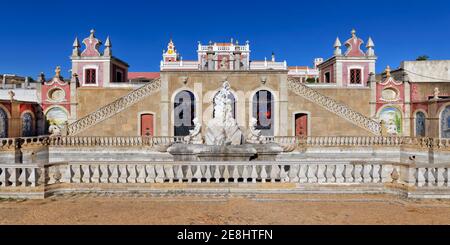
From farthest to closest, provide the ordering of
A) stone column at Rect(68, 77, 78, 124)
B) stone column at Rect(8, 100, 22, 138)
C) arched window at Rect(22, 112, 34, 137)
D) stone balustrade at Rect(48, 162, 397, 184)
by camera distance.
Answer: stone column at Rect(68, 77, 78, 124), arched window at Rect(22, 112, 34, 137), stone column at Rect(8, 100, 22, 138), stone balustrade at Rect(48, 162, 397, 184)

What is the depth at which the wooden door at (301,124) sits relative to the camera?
2836cm

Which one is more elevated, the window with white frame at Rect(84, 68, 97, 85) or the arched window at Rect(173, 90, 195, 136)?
the window with white frame at Rect(84, 68, 97, 85)

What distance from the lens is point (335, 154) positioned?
22.8 m

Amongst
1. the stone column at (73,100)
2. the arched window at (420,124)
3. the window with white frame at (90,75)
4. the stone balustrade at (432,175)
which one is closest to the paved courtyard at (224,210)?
the stone balustrade at (432,175)

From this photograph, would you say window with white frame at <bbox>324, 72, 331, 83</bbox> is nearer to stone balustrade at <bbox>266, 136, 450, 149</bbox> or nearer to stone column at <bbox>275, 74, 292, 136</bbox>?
stone column at <bbox>275, 74, 292, 136</bbox>

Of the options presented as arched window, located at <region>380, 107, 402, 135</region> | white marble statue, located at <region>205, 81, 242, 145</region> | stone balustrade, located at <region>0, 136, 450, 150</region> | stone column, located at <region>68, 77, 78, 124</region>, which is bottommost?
stone balustrade, located at <region>0, 136, 450, 150</region>

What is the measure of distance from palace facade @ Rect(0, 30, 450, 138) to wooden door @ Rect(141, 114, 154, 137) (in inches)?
3.4

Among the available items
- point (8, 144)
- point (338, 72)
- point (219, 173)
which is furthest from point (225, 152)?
point (338, 72)

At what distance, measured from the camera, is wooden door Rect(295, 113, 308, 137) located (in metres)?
28.4

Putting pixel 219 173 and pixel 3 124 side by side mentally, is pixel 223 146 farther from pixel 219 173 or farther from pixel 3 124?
pixel 3 124

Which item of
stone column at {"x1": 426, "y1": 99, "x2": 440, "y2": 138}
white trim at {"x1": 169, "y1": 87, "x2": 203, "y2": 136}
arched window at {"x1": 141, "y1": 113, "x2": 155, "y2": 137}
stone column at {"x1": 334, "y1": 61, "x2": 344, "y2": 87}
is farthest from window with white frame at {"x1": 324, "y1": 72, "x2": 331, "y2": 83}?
arched window at {"x1": 141, "y1": 113, "x2": 155, "y2": 137}

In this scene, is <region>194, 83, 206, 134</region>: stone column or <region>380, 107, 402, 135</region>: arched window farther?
<region>380, 107, 402, 135</region>: arched window

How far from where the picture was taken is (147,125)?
28.2 metres
